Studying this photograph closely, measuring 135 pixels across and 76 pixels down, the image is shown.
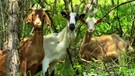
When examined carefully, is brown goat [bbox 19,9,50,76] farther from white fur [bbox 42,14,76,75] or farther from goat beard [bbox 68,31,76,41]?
goat beard [bbox 68,31,76,41]

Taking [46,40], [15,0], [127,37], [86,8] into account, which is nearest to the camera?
[15,0]

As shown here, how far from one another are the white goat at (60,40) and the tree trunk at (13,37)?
2267 mm

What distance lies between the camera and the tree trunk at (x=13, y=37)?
6730 millimetres

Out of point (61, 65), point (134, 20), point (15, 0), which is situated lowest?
point (61, 65)

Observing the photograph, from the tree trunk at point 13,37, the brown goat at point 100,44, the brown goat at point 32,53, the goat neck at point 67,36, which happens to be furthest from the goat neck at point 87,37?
the tree trunk at point 13,37

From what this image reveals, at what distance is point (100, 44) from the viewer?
33.2 ft

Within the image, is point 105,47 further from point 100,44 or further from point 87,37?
point 87,37

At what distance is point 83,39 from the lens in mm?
10219

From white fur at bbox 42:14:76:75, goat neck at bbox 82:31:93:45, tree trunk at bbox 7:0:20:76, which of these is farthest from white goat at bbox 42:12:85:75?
tree trunk at bbox 7:0:20:76

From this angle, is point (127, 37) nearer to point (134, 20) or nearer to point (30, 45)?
point (134, 20)

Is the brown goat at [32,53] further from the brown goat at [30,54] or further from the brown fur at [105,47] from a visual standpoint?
the brown fur at [105,47]

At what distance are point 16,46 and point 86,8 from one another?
3.54m

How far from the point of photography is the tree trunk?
6.73m

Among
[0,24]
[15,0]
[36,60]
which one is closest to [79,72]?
[36,60]
